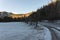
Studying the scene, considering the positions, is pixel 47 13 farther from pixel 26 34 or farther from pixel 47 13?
pixel 26 34

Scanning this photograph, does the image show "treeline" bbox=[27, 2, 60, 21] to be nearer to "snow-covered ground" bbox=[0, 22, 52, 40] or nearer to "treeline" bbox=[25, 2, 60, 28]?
"treeline" bbox=[25, 2, 60, 28]

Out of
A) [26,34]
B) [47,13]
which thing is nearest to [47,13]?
[47,13]

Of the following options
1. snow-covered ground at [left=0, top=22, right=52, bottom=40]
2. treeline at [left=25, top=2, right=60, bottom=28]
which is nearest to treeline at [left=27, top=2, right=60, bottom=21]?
treeline at [left=25, top=2, right=60, bottom=28]

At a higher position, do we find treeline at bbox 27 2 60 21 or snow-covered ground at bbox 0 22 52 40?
treeline at bbox 27 2 60 21

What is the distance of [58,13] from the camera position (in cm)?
8600

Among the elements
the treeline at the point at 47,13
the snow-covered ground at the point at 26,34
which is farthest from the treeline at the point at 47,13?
the snow-covered ground at the point at 26,34

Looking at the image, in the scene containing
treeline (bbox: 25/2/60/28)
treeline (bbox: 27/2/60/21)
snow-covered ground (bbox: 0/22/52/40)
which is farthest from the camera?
treeline (bbox: 27/2/60/21)

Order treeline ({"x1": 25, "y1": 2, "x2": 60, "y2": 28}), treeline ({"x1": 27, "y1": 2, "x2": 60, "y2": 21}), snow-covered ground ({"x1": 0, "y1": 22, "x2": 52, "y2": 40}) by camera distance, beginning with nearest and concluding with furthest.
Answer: snow-covered ground ({"x1": 0, "y1": 22, "x2": 52, "y2": 40}) < treeline ({"x1": 25, "y1": 2, "x2": 60, "y2": 28}) < treeline ({"x1": 27, "y1": 2, "x2": 60, "y2": 21})

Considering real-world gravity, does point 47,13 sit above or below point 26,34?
above

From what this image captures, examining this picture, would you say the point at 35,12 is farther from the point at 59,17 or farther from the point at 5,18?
the point at 5,18

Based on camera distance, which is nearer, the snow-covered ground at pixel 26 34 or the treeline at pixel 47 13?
the snow-covered ground at pixel 26 34

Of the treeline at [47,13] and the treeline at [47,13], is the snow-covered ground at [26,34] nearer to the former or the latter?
the treeline at [47,13]

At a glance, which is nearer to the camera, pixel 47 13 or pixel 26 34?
pixel 26 34

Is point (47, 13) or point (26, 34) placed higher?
point (47, 13)
